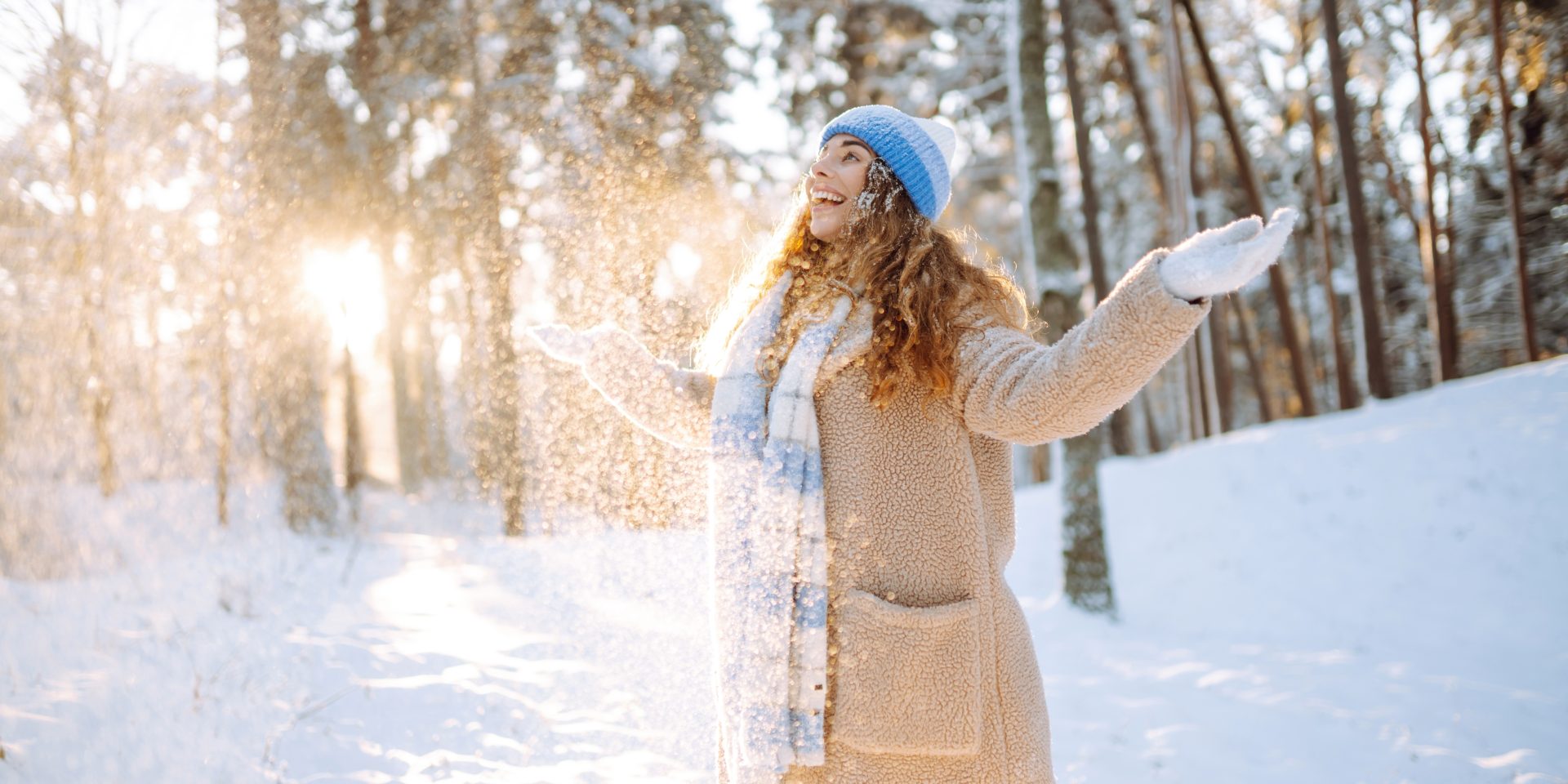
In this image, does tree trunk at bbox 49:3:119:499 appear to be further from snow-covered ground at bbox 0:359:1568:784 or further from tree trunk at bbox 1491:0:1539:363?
tree trunk at bbox 1491:0:1539:363

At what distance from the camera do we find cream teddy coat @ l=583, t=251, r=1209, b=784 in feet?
4.99

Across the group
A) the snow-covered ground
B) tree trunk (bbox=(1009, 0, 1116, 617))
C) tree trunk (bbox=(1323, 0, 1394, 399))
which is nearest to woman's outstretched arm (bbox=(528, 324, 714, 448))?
the snow-covered ground

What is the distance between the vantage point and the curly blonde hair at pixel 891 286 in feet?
A: 5.26

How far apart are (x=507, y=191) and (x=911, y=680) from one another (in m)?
8.75

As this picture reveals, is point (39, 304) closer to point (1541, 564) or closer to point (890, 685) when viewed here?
point (890, 685)

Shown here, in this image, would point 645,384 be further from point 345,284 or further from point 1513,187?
point 1513,187

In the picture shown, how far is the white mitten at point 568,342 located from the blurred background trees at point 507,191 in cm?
61

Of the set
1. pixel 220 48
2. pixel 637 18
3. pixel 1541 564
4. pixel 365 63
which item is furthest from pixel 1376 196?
pixel 220 48

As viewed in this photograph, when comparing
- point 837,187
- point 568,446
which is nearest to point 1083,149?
point 568,446

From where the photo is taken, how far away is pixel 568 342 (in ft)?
6.71

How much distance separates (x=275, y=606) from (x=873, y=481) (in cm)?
552

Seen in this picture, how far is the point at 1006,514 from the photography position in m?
1.70

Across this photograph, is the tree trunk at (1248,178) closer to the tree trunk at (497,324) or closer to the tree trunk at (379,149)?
the tree trunk at (497,324)

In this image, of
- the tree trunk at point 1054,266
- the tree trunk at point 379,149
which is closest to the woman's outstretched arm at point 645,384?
the tree trunk at point 1054,266
